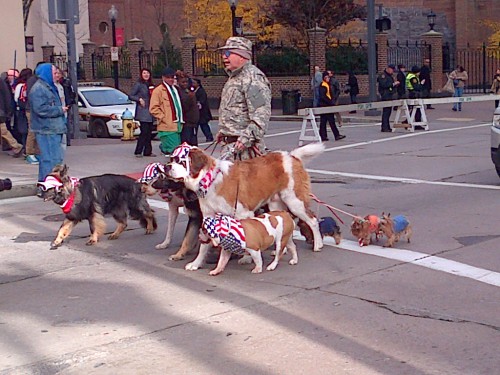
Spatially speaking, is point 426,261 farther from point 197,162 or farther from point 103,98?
point 103,98

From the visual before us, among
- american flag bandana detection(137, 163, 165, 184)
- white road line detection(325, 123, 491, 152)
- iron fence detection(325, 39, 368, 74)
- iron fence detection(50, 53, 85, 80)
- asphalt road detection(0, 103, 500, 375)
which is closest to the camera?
asphalt road detection(0, 103, 500, 375)

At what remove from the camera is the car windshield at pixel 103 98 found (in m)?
25.3

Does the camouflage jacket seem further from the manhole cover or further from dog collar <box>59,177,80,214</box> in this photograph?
the manhole cover

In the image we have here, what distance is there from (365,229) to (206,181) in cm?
205

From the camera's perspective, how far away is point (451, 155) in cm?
1783

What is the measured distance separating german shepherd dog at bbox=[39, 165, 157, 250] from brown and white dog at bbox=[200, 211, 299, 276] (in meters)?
1.92

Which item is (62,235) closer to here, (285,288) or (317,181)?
(285,288)

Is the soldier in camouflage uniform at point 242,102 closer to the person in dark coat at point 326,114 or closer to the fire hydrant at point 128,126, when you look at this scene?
the person in dark coat at point 326,114

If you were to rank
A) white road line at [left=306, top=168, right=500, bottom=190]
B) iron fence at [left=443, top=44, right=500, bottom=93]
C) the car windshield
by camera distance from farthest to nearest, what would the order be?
1. iron fence at [left=443, top=44, right=500, bottom=93]
2. the car windshield
3. white road line at [left=306, top=168, right=500, bottom=190]

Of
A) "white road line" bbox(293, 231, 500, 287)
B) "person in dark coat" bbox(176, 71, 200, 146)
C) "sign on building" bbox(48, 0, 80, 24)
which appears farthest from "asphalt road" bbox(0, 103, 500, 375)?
"sign on building" bbox(48, 0, 80, 24)

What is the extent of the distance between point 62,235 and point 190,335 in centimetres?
370

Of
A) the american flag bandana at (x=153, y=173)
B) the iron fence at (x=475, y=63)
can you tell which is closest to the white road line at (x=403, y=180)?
the american flag bandana at (x=153, y=173)

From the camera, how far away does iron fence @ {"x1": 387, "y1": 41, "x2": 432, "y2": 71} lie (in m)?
41.8

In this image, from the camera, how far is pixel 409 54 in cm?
4278
